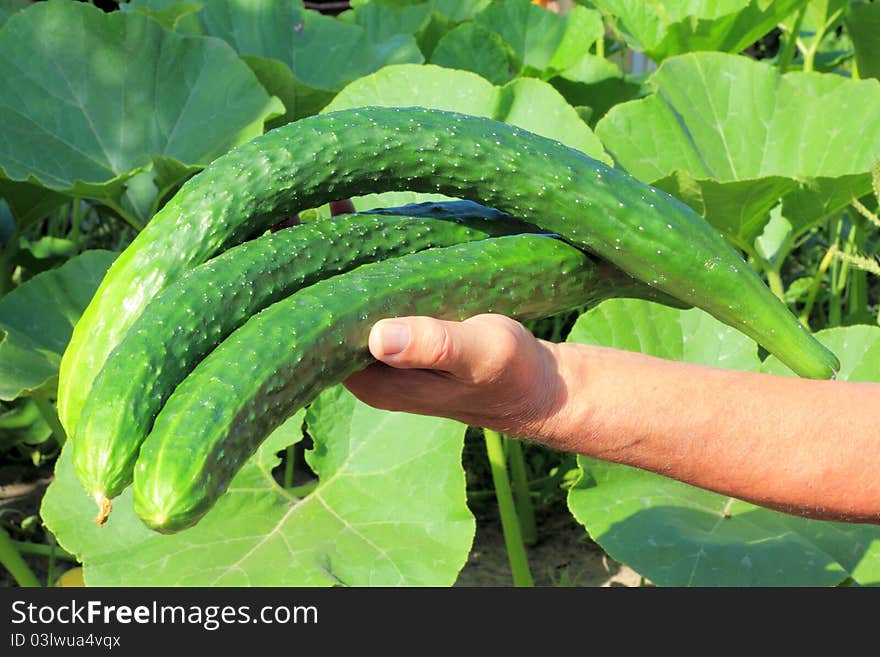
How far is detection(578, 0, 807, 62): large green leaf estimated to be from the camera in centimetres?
350

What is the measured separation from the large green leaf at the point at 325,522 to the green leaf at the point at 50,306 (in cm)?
45

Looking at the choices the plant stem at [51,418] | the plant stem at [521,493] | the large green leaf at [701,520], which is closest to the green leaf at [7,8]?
the plant stem at [51,418]

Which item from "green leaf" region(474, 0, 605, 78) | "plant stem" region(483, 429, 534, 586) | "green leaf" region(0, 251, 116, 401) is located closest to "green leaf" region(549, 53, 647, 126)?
"green leaf" region(474, 0, 605, 78)

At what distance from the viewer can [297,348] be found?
1.33m

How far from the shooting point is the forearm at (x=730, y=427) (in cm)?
158

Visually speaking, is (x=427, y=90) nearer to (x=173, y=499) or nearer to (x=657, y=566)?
(x=657, y=566)

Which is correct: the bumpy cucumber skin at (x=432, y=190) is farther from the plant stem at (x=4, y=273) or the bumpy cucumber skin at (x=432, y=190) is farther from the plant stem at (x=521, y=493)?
the plant stem at (x=4, y=273)

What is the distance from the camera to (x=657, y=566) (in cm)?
239

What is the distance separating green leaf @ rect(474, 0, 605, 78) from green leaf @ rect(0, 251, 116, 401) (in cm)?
186

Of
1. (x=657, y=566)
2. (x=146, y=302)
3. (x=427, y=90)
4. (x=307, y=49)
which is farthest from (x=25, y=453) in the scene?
(x=146, y=302)

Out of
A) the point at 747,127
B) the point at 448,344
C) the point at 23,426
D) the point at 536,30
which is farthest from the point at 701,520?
the point at 536,30

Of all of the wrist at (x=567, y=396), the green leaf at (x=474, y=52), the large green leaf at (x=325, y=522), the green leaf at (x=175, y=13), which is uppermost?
the wrist at (x=567, y=396)

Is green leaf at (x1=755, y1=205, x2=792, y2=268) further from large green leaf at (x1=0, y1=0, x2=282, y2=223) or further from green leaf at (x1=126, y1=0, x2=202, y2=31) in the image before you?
green leaf at (x1=126, y1=0, x2=202, y2=31)

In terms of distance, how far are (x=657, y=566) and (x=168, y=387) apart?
4.65ft
